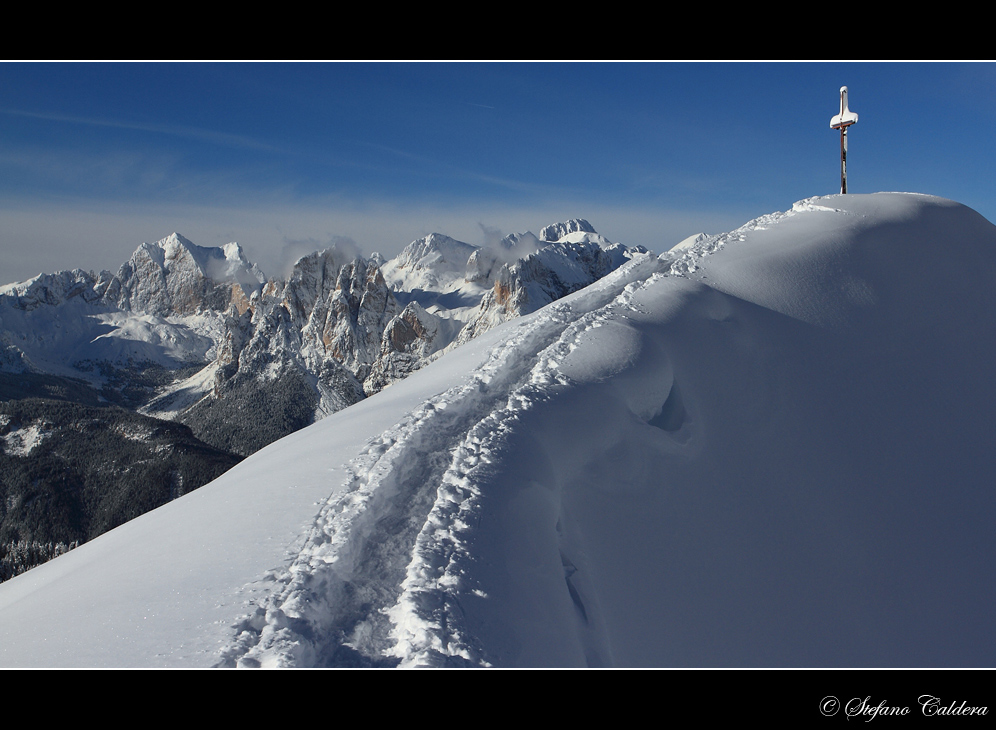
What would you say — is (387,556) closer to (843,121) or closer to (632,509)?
Answer: (632,509)

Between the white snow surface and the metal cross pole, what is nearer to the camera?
the white snow surface

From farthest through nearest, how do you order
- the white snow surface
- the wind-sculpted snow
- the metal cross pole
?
the metal cross pole < the white snow surface < the wind-sculpted snow

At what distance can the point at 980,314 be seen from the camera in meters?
20.6

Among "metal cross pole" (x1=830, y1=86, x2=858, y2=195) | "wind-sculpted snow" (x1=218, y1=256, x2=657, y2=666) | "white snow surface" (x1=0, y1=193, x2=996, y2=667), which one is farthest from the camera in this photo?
"metal cross pole" (x1=830, y1=86, x2=858, y2=195)

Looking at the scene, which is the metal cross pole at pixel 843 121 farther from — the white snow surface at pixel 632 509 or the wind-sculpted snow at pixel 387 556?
the wind-sculpted snow at pixel 387 556

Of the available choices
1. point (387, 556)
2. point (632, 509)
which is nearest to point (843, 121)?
point (632, 509)

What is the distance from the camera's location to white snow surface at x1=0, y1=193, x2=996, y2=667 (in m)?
8.02

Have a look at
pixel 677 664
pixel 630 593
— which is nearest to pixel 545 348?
pixel 630 593

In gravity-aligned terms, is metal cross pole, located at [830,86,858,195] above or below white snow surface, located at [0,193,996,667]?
above

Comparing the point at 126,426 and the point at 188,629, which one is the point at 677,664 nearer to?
the point at 188,629

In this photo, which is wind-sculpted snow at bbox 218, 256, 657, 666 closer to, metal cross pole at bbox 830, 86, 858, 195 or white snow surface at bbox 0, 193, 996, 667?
white snow surface at bbox 0, 193, 996, 667

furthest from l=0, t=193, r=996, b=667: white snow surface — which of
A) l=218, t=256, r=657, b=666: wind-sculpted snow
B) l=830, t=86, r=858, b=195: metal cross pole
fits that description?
l=830, t=86, r=858, b=195: metal cross pole

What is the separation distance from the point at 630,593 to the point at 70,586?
30.6 feet

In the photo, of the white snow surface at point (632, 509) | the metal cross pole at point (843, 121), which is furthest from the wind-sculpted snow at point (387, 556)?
the metal cross pole at point (843, 121)
